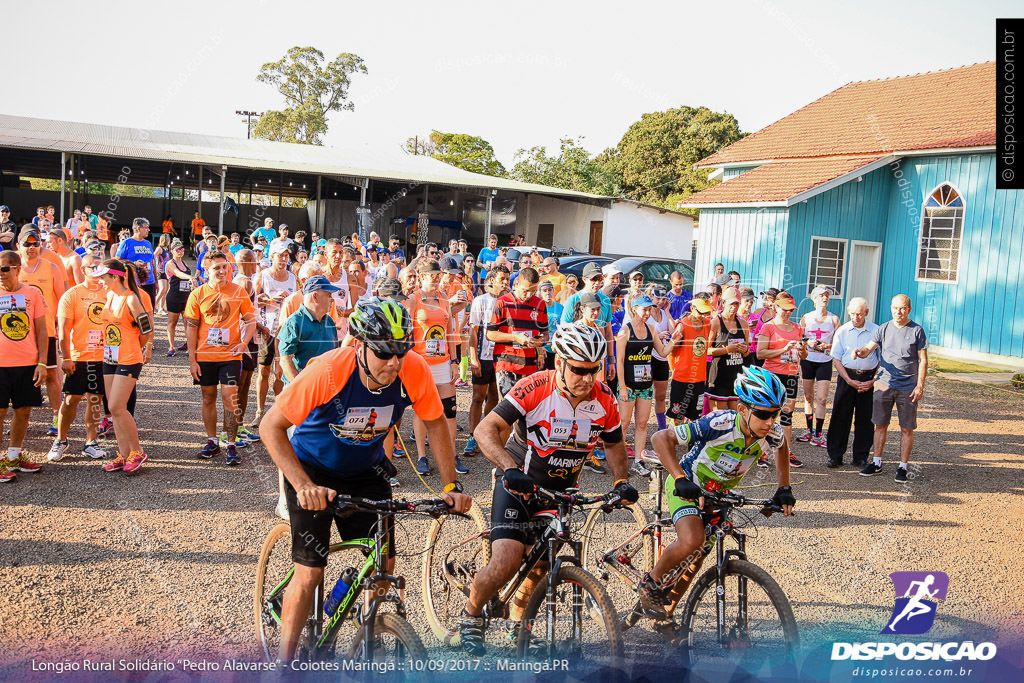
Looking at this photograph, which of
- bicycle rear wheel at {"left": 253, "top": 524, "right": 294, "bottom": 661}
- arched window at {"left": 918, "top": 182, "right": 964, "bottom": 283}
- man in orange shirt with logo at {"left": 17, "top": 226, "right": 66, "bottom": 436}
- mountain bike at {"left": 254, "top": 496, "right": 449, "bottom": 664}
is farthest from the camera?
arched window at {"left": 918, "top": 182, "right": 964, "bottom": 283}

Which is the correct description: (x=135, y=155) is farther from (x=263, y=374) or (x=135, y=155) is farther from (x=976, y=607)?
(x=976, y=607)

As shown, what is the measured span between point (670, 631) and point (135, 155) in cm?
2493

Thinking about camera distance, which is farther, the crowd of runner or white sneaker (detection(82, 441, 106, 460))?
white sneaker (detection(82, 441, 106, 460))

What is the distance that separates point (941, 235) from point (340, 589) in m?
19.8

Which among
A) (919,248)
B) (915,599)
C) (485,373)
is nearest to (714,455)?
(915,599)

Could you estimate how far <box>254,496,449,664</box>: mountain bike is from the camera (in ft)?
10.2

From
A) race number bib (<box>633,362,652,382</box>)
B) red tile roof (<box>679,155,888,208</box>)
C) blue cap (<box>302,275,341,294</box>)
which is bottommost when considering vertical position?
race number bib (<box>633,362,652,382</box>)

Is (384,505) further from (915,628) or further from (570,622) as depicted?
(915,628)

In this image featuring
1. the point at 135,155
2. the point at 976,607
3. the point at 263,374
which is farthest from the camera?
the point at 135,155

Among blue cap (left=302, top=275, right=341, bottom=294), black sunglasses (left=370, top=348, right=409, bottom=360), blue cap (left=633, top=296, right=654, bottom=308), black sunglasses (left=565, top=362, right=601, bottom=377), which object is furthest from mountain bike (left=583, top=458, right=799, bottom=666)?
blue cap (left=633, top=296, right=654, bottom=308)

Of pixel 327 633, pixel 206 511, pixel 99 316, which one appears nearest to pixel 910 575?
pixel 327 633

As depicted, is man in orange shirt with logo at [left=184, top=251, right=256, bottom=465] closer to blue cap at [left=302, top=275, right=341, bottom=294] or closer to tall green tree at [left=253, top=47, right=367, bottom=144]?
blue cap at [left=302, top=275, right=341, bottom=294]

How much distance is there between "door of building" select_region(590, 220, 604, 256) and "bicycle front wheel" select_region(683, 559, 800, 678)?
97.7 ft

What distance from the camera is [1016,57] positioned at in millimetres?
11750
